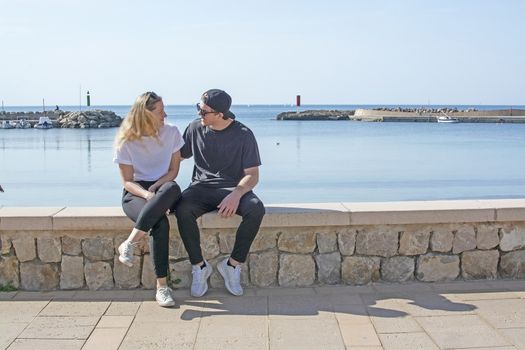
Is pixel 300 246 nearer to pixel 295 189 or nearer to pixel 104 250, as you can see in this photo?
pixel 104 250

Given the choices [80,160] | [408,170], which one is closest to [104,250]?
[408,170]

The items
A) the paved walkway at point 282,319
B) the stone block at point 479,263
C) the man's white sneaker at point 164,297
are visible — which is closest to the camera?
the paved walkway at point 282,319

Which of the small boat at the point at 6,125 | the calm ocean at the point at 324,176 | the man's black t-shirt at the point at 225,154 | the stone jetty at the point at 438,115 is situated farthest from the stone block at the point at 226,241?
the stone jetty at the point at 438,115

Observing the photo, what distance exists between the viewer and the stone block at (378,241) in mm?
4656

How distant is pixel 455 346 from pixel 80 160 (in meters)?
26.1

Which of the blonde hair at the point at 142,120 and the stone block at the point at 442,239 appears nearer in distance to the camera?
the blonde hair at the point at 142,120

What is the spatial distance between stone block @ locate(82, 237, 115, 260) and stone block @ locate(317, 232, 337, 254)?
150 cm

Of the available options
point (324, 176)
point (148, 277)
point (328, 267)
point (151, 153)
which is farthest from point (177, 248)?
point (324, 176)

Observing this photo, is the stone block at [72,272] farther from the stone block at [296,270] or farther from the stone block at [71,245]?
the stone block at [296,270]

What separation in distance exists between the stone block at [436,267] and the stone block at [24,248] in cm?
282

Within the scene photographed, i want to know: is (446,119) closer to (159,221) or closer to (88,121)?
(88,121)

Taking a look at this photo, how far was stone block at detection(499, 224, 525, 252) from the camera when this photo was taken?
475 cm

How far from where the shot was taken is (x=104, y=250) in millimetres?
4598

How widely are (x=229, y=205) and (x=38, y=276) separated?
1483 millimetres
